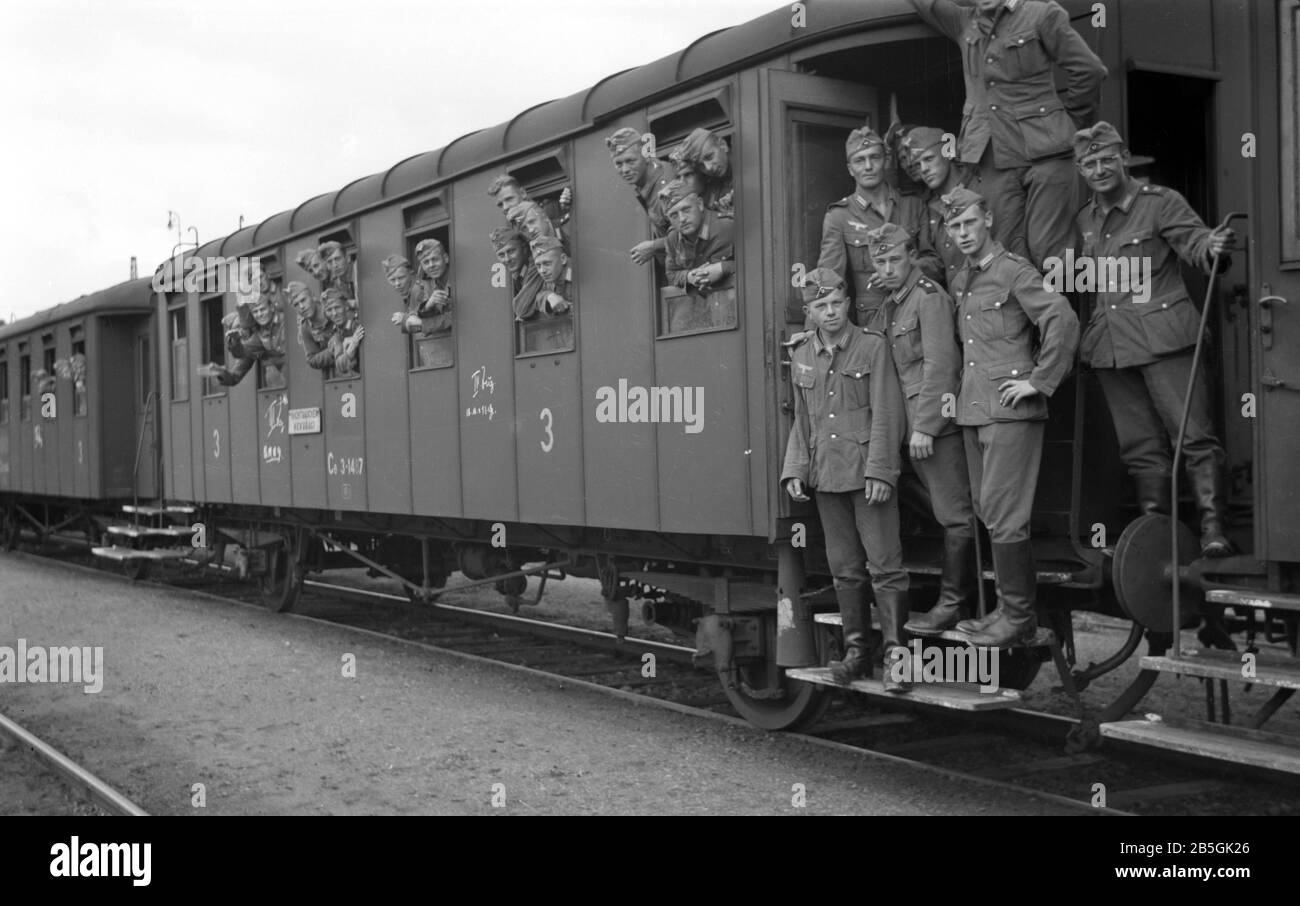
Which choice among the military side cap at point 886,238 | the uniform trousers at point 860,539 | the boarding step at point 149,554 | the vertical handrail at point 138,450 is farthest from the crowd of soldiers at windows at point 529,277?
the vertical handrail at point 138,450

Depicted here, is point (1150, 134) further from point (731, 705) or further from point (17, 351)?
point (17, 351)

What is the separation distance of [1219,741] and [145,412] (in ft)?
48.8

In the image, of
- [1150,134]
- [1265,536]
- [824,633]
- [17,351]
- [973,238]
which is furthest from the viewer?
[17,351]

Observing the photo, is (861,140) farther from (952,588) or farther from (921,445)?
(952,588)

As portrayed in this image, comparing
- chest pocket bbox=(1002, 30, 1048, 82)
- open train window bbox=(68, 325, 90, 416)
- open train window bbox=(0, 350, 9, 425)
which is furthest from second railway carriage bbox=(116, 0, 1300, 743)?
open train window bbox=(0, 350, 9, 425)

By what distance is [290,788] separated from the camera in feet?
21.1

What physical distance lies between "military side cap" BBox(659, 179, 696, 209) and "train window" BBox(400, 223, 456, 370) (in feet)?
9.52

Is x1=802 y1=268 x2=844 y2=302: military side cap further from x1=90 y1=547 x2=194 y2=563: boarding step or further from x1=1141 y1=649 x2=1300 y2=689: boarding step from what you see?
x1=90 y1=547 x2=194 y2=563: boarding step

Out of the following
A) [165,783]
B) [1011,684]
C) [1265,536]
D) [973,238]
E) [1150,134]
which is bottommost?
[165,783]

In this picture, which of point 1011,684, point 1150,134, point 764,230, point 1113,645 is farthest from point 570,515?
point 1113,645

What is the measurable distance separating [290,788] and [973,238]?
4.20m

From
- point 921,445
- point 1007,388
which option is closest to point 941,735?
point 921,445

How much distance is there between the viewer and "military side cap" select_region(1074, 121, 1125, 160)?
18.1ft

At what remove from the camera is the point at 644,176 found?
23.9 feet
